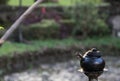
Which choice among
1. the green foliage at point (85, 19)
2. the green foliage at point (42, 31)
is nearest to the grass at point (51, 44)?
the green foliage at point (42, 31)

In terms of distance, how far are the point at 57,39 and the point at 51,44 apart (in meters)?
1.35

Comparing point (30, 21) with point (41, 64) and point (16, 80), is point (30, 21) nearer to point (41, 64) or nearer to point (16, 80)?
point (41, 64)

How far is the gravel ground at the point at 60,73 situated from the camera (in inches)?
446

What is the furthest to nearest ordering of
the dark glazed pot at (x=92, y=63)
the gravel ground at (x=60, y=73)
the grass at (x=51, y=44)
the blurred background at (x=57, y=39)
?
the grass at (x=51, y=44) → the blurred background at (x=57, y=39) → the gravel ground at (x=60, y=73) → the dark glazed pot at (x=92, y=63)

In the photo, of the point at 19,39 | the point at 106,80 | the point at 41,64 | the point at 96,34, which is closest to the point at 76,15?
the point at 96,34

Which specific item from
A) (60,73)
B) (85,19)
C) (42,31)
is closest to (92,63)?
(60,73)

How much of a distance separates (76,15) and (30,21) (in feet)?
5.43

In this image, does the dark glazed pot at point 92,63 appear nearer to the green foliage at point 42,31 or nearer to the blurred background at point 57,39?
the blurred background at point 57,39

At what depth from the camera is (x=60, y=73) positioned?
12.1m

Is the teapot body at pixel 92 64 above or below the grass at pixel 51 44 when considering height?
above

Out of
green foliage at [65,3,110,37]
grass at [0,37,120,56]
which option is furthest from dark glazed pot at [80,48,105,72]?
green foliage at [65,3,110,37]

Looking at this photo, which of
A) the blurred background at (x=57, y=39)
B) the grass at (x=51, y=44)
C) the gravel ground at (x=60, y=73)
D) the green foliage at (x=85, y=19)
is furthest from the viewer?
the green foliage at (x=85, y=19)

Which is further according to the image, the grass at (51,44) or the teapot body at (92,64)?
the grass at (51,44)

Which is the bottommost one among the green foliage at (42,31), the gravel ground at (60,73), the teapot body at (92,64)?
the gravel ground at (60,73)
